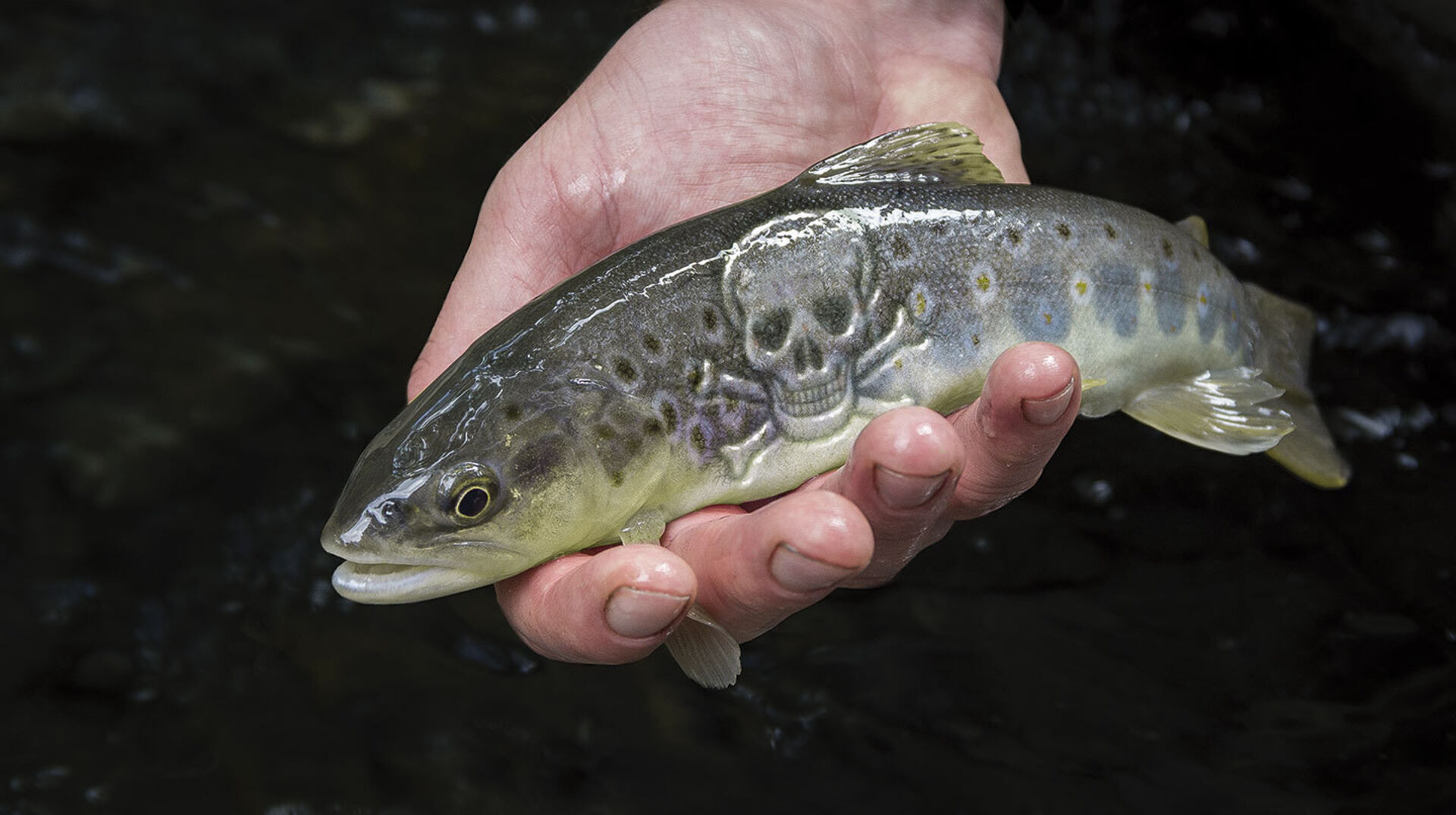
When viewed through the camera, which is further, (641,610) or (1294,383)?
(1294,383)

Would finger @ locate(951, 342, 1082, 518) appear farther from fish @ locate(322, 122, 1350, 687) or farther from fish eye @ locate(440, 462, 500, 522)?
fish eye @ locate(440, 462, 500, 522)

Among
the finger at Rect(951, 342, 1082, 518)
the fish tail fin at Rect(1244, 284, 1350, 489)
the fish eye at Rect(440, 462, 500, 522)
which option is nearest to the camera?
the finger at Rect(951, 342, 1082, 518)

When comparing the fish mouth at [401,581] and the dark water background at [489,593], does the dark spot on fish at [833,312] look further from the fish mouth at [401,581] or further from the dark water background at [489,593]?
the dark water background at [489,593]

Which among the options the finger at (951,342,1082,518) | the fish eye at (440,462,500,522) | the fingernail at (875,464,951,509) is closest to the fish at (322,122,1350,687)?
the fish eye at (440,462,500,522)

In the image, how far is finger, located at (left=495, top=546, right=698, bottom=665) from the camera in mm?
2430

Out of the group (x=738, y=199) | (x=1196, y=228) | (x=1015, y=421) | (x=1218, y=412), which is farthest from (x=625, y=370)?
(x=1196, y=228)

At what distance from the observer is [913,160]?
331cm

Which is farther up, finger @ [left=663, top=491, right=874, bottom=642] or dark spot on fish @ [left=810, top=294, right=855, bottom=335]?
dark spot on fish @ [left=810, top=294, right=855, bottom=335]

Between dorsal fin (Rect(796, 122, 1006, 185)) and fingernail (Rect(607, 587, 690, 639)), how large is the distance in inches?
53.5

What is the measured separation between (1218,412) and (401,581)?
96.3 inches

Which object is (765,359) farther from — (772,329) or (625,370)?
(625,370)

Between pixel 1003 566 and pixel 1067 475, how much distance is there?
1.92 feet

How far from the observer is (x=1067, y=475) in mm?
5312

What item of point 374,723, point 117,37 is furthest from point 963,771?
point 117,37
